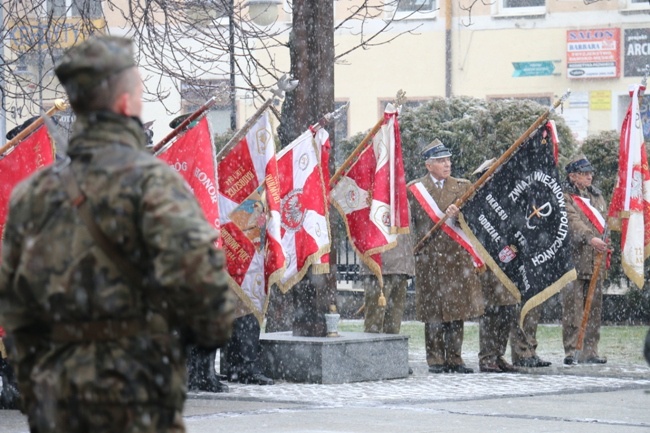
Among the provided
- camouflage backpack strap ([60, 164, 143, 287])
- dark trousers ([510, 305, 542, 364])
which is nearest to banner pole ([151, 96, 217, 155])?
dark trousers ([510, 305, 542, 364])

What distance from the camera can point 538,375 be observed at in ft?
41.9

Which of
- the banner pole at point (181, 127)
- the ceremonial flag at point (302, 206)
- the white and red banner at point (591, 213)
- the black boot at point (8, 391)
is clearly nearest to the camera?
the black boot at point (8, 391)

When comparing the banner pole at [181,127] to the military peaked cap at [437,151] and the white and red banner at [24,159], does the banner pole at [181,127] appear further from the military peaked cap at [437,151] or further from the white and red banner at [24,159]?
the military peaked cap at [437,151]

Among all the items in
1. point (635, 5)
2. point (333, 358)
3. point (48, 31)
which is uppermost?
point (635, 5)

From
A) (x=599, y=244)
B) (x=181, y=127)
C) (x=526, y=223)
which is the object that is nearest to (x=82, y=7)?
(x=181, y=127)

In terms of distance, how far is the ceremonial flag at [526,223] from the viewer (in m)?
12.9

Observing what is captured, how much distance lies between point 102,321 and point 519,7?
3030cm

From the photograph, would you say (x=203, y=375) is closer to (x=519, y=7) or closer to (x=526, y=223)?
(x=526, y=223)

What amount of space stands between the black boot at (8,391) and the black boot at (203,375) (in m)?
1.53

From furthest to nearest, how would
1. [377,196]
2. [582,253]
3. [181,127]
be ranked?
[582,253]
[377,196]
[181,127]

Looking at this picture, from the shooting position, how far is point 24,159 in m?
10.1

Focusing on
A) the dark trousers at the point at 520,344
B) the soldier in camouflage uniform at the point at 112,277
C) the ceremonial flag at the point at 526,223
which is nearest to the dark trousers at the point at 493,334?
the dark trousers at the point at 520,344

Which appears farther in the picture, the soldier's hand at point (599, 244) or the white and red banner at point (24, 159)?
the soldier's hand at point (599, 244)

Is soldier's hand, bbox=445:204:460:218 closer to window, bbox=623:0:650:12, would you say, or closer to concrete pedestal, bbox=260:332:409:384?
concrete pedestal, bbox=260:332:409:384
